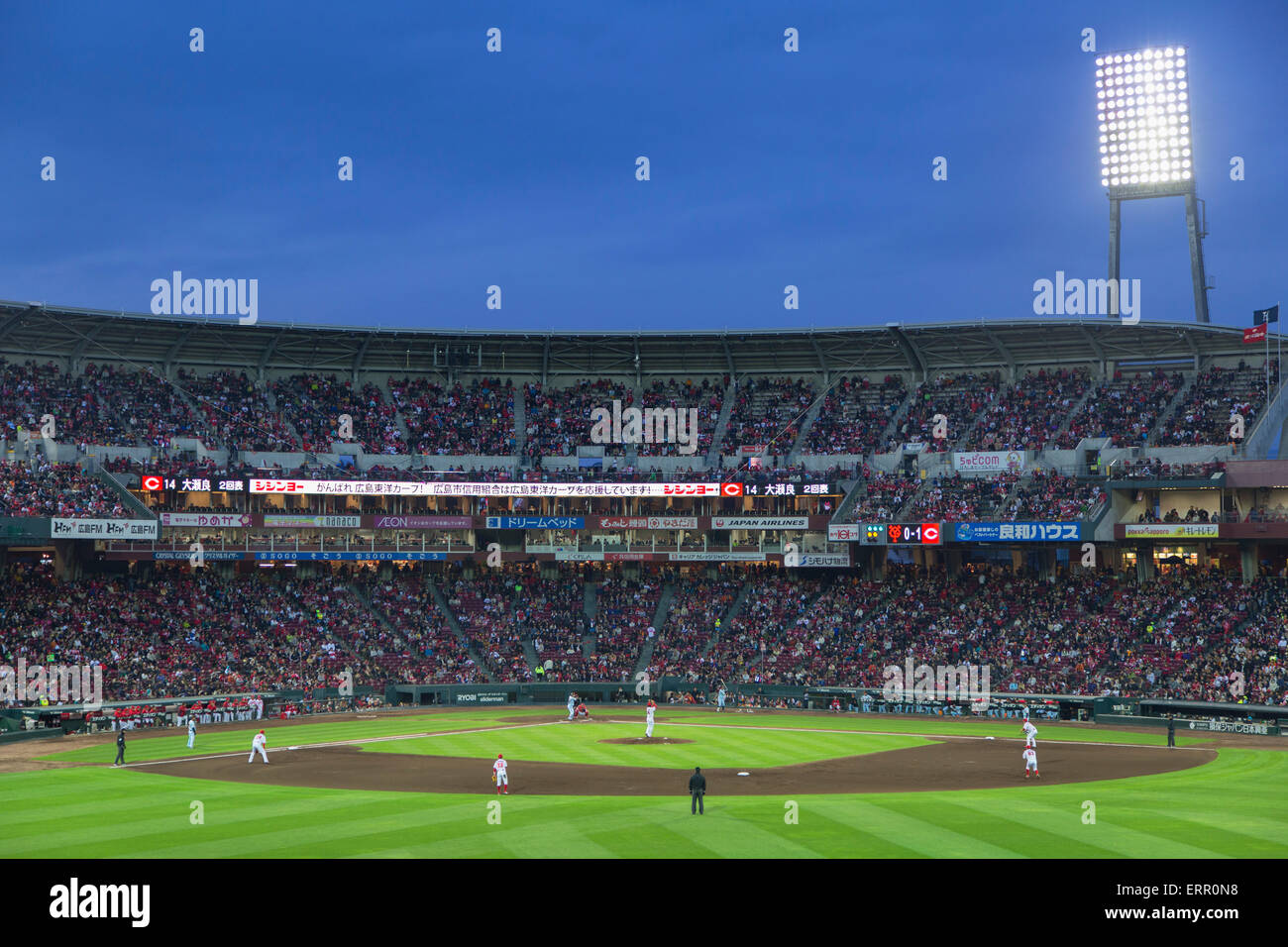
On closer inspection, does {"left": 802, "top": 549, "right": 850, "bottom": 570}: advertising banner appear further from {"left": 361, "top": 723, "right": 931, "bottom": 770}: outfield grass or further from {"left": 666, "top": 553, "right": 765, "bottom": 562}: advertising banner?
{"left": 361, "top": 723, "right": 931, "bottom": 770}: outfield grass

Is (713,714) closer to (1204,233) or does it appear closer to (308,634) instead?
(308,634)

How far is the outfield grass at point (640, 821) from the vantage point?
23.6 meters

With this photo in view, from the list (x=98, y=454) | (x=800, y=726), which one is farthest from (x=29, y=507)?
(x=800, y=726)

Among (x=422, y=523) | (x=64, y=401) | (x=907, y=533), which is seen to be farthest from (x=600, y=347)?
(x=64, y=401)

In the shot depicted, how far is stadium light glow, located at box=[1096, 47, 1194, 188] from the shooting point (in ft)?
213

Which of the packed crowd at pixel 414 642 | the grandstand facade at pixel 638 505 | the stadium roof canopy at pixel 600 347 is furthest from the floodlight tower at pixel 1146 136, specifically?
the packed crowd at pixel 414 642

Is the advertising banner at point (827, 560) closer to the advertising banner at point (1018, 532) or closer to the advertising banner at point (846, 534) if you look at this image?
the advertising banner at point (846, 534)

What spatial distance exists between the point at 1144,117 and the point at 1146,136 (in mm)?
1087

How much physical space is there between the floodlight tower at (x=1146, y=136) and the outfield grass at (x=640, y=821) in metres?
41.3

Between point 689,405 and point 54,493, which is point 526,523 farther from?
point 54,493

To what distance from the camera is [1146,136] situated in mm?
67188

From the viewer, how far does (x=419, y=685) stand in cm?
6269
